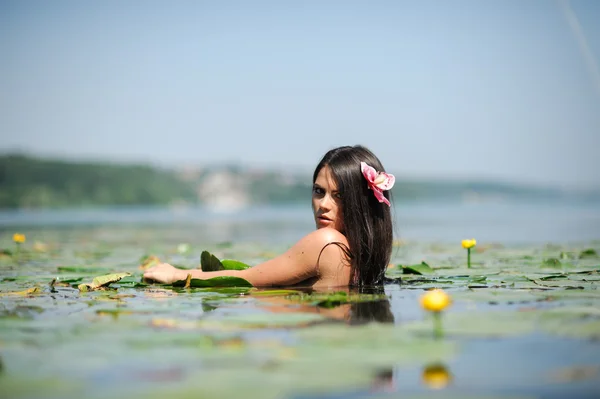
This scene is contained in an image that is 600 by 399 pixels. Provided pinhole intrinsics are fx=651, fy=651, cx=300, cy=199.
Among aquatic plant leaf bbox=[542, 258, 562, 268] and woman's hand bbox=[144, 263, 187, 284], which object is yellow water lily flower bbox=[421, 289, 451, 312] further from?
aquatic plant leaf bbox=[542, 258, 562, 268]

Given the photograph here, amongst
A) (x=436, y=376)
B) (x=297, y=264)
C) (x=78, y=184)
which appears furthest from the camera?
(x=78, y=184)

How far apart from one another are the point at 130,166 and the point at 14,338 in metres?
117

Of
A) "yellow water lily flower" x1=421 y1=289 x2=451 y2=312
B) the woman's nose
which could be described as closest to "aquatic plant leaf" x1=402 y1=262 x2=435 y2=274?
the woman's nose

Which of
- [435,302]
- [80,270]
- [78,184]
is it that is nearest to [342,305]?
[435,302]

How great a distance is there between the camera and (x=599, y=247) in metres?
9.70

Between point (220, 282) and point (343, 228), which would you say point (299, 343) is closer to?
point (343, 228)

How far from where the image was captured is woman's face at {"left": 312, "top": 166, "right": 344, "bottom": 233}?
4840 mm

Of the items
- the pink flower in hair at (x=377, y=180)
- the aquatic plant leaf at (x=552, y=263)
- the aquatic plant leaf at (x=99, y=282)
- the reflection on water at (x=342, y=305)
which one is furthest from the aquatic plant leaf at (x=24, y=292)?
the aquatic plant leaf at (x=552, y=263)

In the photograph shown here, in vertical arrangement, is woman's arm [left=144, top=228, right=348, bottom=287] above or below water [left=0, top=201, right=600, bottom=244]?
below

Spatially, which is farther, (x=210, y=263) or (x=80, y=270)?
(x=80, y=270)

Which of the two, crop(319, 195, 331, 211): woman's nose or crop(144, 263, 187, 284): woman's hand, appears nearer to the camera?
crop(319, 195, 331, 211): woman's nose

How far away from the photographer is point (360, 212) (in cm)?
481

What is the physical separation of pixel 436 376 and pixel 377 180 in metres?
2.50

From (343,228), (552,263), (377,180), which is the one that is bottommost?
(552,263)
